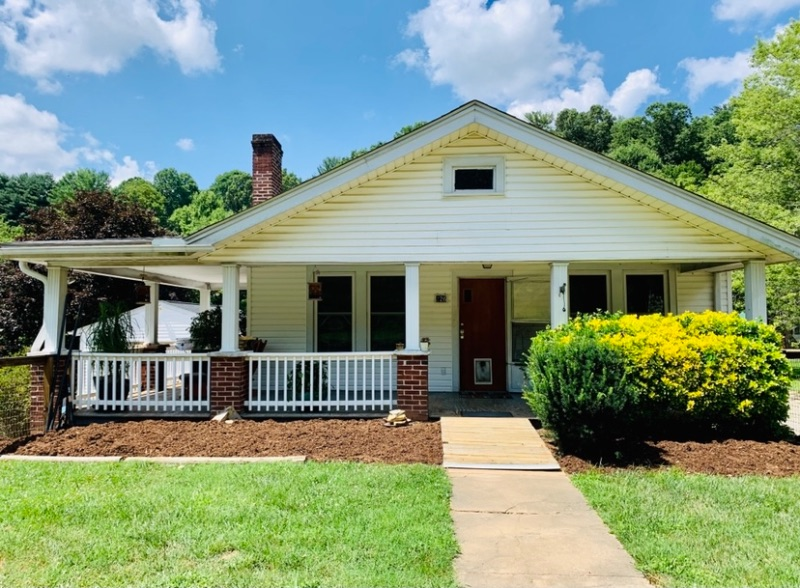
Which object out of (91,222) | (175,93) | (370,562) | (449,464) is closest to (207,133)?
(175,93)

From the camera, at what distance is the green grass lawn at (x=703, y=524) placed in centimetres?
285

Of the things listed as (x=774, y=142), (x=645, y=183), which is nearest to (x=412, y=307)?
(x=645, y=183)

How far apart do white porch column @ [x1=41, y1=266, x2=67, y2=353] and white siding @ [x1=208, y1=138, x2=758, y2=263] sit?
244 cm

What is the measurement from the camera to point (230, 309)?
7.31 metres

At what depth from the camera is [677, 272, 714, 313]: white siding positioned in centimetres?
914

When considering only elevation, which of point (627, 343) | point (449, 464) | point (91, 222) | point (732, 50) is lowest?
point (449, 464)

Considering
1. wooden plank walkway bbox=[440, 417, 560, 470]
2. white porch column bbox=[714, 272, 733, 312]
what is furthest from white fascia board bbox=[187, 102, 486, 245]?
white porch column bbox=[714, 272, 733, 312]

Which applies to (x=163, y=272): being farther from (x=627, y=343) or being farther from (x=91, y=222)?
(x=91, y=222)

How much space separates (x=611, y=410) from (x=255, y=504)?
3689 mm

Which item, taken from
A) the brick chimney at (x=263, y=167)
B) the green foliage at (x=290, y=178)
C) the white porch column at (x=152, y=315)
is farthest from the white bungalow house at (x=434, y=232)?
the green foliage at (x=290, y=178)

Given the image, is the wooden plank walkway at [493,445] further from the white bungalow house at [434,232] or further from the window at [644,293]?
the window at [644,293]

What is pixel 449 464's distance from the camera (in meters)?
5.05

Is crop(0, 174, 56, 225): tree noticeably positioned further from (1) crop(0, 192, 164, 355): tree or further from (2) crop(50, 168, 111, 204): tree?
(1) crop(0, 192, 164, 355): tree

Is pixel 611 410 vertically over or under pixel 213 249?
under
